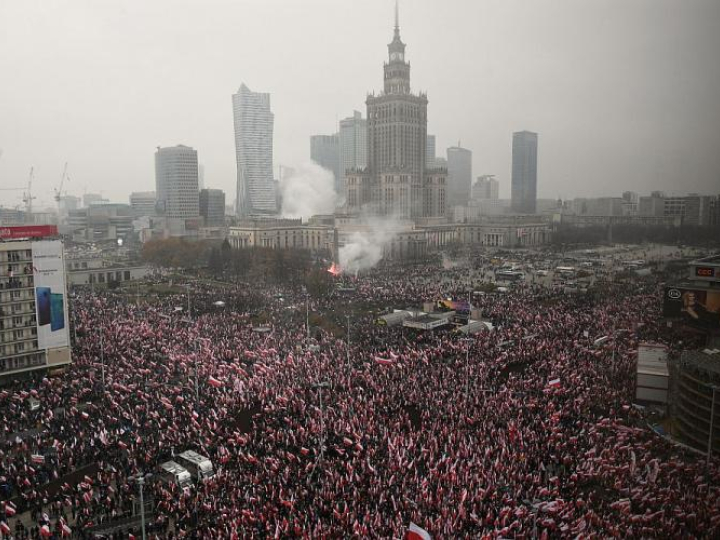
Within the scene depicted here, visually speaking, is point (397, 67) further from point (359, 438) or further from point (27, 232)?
point (359, 438)

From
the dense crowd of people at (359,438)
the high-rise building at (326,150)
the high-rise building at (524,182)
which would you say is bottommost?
the dense crowd of people at (359,438)

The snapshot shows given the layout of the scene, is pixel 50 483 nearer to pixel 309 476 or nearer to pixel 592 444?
pixel 309 476

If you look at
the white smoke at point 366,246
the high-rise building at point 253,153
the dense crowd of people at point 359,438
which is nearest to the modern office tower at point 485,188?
the high-rise building at point 253,153

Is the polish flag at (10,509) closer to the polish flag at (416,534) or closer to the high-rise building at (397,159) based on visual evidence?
the polish flag at (416,534)

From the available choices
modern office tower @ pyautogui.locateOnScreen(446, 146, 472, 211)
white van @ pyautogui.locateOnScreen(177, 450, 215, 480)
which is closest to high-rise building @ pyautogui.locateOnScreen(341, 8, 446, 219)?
modern office tower @ pyautogui.locateOnScreen(446, 146, 472, 211)

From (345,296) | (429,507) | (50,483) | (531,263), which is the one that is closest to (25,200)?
(345,296)

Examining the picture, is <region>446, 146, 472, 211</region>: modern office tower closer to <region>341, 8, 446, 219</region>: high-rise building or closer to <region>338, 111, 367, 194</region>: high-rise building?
<region>338, 111, 367, 194</region>: high-rise building
